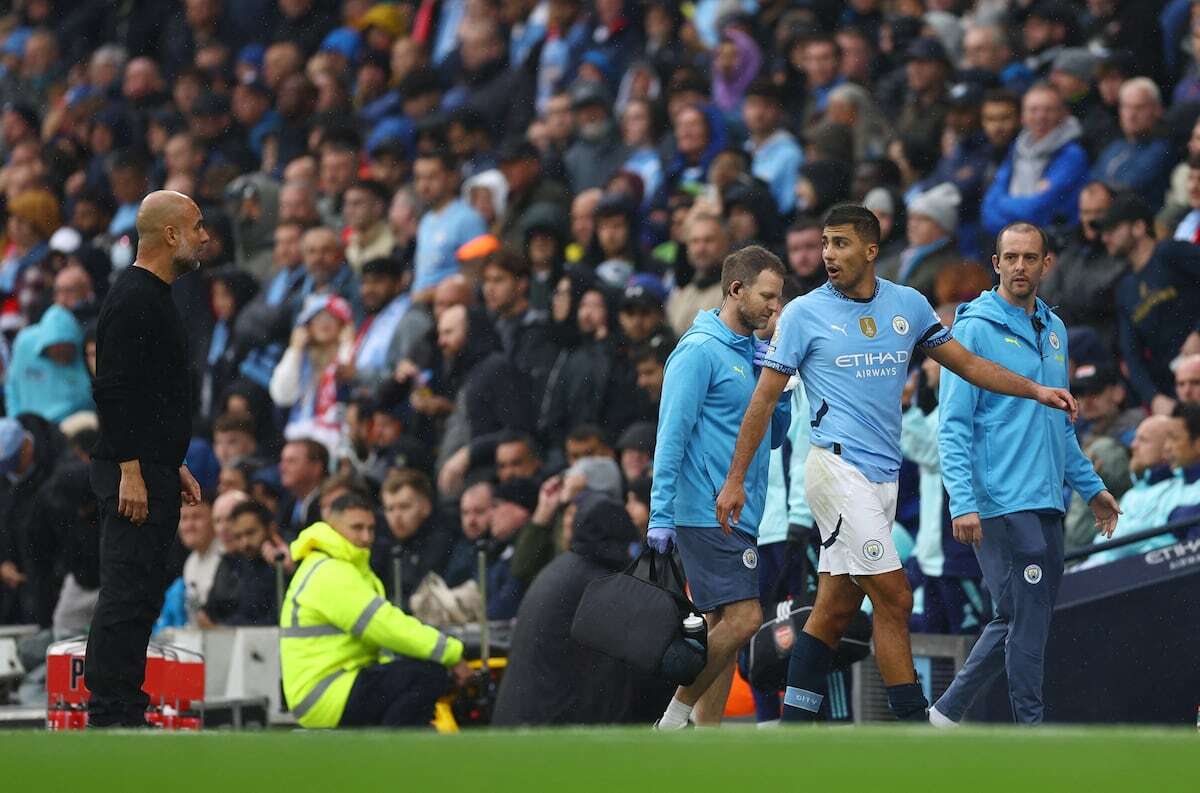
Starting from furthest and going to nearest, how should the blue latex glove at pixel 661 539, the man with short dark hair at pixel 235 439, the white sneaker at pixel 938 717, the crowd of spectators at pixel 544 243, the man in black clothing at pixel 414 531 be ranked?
the man with short dark hair at pixel 235 439
the man in black clothing at pixel 414 531
the crowd of spectators at pixel 544 243
the blue latex glove at pixel 661 539
the white sneaker at pixel 938 717

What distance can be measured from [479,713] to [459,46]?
33.3 ft

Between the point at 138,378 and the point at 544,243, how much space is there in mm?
7388

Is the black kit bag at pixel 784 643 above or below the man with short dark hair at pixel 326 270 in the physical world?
below

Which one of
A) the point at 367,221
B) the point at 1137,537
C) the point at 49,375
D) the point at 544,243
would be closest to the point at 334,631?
the point at 1137,537

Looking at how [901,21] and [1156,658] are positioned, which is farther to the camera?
[901,21]

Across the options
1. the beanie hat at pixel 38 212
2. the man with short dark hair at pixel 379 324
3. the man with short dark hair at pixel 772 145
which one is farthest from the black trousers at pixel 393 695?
the beanie hat at pixel 38 212

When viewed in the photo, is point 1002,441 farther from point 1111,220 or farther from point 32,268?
point 32,268

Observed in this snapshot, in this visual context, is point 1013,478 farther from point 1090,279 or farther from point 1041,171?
point 1041,171

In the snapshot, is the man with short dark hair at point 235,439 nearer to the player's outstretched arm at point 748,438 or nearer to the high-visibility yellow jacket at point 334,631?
the high-visibility yellow jacket at point 334,631

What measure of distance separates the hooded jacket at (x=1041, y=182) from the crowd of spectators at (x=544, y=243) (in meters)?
0.02

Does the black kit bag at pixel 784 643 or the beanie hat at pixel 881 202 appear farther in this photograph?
the beanie hat at pixel 881 202

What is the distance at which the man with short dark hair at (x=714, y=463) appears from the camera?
870 centimetres

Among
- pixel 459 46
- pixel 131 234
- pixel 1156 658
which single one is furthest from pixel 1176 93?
pixel 131 234

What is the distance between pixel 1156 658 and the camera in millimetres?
9422
